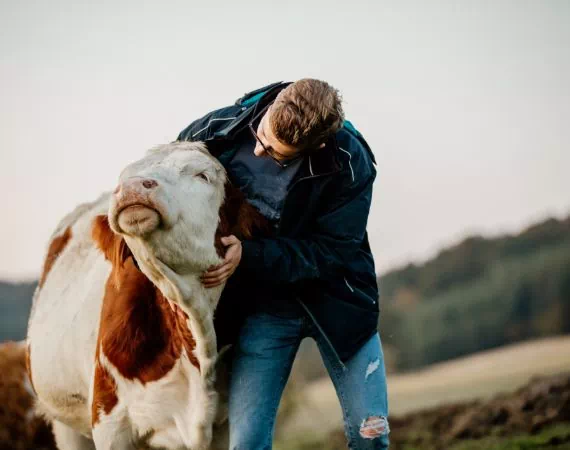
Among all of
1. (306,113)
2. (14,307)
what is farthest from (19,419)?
(14,307)

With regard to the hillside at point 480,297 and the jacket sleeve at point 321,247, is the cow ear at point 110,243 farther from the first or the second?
the hillside at point 480,297

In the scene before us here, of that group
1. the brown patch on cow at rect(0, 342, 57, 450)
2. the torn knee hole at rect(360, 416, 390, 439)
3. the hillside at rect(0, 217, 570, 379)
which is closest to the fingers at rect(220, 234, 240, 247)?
the torn knee hole at rect(360, 416, 390, 439)

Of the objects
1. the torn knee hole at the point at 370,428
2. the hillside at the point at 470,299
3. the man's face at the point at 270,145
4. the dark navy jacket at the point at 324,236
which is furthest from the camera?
the hillside at the point at 470,299

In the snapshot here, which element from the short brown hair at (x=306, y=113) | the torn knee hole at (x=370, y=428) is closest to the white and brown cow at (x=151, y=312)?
the short brown hair at (x=306, y=113)

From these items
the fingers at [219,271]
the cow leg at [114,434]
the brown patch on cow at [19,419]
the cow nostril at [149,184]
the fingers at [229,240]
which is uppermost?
the cow nostril at [149,184]

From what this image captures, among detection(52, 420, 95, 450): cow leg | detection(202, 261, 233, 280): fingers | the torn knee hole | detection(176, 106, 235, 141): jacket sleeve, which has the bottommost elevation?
detection(52, 420, 95, 450): cow leg

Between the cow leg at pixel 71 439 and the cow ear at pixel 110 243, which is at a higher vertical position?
the cow ear at pixel 110 243

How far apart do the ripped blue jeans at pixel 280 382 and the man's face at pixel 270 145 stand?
28.7 inches

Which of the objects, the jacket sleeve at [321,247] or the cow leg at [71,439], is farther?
the cow leg at [71,439]

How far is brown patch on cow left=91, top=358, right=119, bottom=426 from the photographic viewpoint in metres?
4.21

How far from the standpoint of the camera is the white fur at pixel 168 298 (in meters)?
3.58

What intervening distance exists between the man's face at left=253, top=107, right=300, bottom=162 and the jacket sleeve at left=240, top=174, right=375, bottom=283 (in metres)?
0.34

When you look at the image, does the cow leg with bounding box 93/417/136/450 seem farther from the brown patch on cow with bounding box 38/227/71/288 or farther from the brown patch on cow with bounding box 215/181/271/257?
the brown patch on cow with bounding box 38/227/71/288

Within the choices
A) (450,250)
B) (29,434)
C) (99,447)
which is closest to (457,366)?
(450,250)
